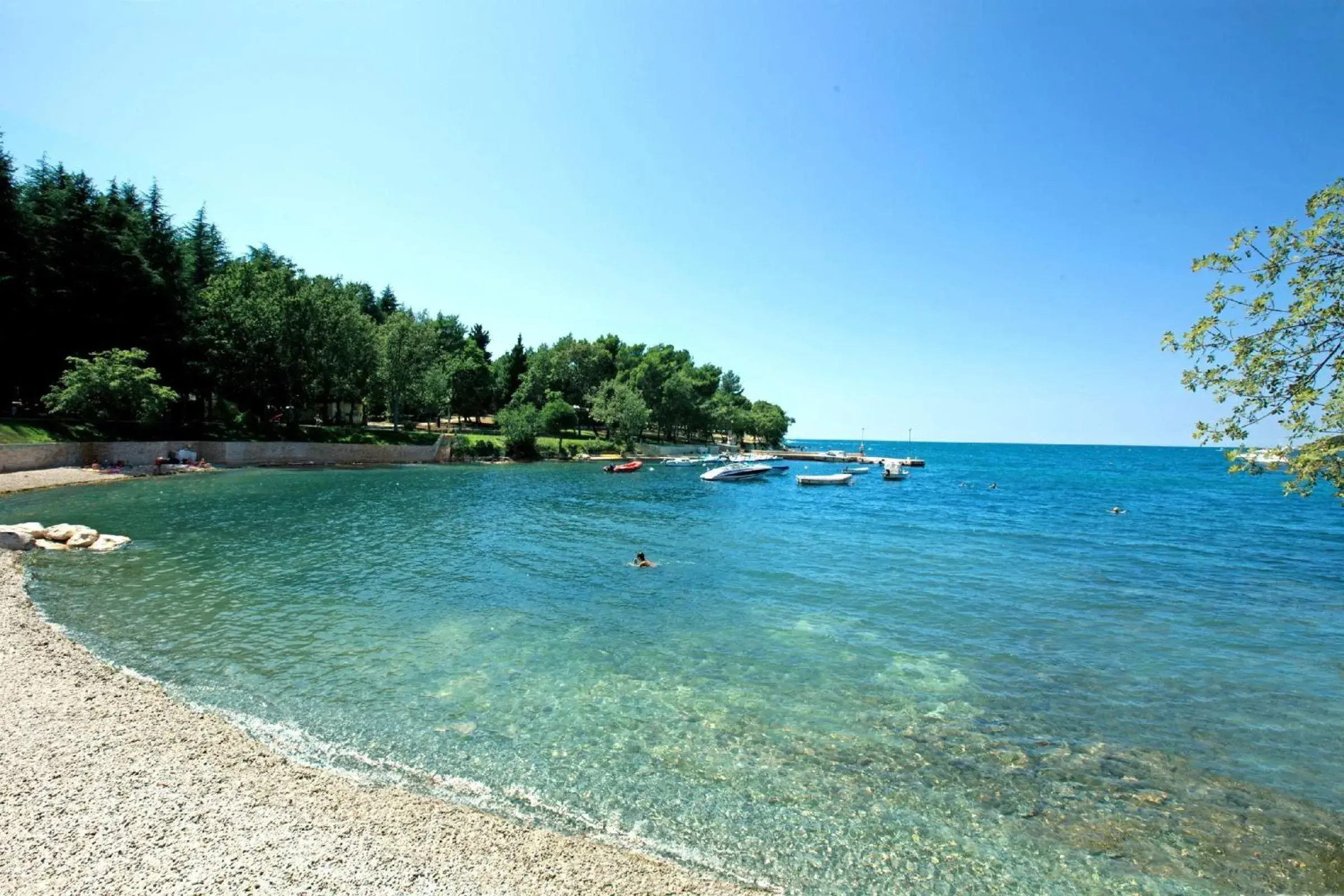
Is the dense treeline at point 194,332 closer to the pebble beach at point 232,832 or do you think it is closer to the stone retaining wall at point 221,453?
the stone retaining wall at point 221,453

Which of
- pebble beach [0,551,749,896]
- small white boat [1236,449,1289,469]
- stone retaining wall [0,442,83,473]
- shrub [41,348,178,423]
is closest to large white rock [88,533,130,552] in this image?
pebble beach [0,551,749,896]

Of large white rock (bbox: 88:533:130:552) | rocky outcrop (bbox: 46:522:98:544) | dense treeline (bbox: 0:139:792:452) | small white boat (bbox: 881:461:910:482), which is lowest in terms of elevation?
large white rock (bbox: 88:533:130:552)

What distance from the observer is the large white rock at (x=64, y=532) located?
23984mm

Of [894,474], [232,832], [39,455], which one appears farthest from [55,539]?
[894,474]

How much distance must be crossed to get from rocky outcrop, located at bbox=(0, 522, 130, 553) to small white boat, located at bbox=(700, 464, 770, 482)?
5667 cm

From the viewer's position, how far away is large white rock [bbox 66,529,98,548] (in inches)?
933

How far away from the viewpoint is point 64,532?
2420 cm

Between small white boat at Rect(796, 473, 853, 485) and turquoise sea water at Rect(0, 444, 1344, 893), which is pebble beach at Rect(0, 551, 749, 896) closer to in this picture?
turquoise sea water at Rect(0, 444, 1344, 893)

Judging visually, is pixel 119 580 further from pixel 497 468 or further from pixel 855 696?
pixel 497 468

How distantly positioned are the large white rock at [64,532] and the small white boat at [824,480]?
62.0m

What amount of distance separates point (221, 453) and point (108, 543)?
45.0 metres

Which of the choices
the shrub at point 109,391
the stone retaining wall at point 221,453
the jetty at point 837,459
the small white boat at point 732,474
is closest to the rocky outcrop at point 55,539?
the stone retaining wall at point 221,453

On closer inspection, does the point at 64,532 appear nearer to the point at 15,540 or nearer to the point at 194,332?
the point at 15,540

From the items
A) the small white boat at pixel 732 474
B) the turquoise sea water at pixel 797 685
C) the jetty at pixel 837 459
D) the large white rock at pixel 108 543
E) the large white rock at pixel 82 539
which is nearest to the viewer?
the turquoise sea water at pixel 797 685
